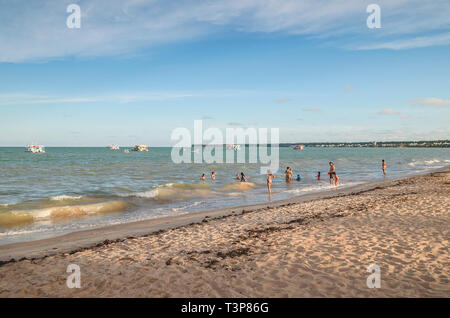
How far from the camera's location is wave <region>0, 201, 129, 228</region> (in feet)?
43.8

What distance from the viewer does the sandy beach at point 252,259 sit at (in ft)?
17.6

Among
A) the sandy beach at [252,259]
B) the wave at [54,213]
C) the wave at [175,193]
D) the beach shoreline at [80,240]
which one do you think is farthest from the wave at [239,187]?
the sandy beach at [252,259]

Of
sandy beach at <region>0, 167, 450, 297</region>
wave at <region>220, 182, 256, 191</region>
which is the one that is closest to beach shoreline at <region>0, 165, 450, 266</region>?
sandy beach at <region>0, 167, 450, 297</region>

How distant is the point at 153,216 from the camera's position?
562 inches

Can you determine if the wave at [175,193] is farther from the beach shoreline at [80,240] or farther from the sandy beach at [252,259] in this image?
the sandy beach at [252,259]

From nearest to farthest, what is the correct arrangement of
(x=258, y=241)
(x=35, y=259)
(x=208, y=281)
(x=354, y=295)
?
(x=354, y=295) → (x=208, y=281) → (x=35, y=259) → (x=258, y=241)

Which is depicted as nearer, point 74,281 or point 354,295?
point 354,295

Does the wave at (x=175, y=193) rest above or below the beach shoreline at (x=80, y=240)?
below

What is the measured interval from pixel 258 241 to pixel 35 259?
19.2ft

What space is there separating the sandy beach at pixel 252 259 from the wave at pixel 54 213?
4.48 meters

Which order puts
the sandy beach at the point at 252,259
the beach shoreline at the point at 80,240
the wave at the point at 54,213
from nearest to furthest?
the sandy beach at the point at 252,259 < the beach shoreline at the point at 80,240 < the wave at the point at 54,213

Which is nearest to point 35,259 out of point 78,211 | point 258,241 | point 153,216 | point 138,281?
point 138,281

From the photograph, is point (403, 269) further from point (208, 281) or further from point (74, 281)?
point (74, 281)

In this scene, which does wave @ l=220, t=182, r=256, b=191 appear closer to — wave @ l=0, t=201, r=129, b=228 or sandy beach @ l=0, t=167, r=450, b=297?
wave @ l=0, t=201, r=129, b=228
